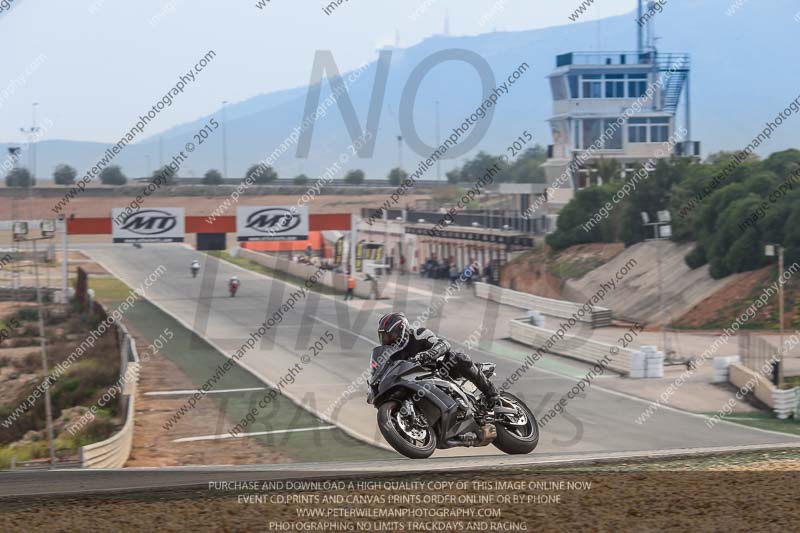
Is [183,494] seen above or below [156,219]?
below

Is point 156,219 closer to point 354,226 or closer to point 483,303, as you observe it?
point 354,226

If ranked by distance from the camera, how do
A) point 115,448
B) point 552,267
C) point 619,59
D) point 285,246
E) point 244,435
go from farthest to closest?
point 285,246 → point 619,59 → point 552,267 → point 244,435 → point 115,448

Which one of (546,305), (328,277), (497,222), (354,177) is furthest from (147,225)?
(354,177)

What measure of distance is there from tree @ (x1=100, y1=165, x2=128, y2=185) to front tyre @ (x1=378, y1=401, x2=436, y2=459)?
78519 mm

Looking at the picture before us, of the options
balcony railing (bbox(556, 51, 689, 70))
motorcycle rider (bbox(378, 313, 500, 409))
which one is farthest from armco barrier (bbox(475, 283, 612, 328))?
balcony railing (bbox(556, 51, 689, 70))

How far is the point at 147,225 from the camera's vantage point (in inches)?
1992

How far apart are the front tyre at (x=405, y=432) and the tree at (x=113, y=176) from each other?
258 feet

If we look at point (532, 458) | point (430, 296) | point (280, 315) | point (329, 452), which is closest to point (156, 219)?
point (280, 315)

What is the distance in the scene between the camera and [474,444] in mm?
10711

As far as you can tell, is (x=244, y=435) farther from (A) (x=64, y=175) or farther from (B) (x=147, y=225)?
(A) (x=64, y=175)

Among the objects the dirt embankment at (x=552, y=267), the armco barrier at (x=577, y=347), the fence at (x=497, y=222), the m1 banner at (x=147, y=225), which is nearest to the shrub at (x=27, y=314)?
the m1 banner at (x=147, y=225)

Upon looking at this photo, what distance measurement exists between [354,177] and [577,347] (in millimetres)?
81789

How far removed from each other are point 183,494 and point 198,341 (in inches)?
1294

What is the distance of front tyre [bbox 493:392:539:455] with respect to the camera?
11.3 m
